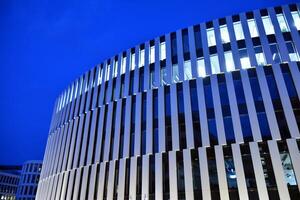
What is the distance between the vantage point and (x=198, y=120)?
22.0 metres

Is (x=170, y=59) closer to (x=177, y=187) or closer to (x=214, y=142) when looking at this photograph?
(x=214, y=142)

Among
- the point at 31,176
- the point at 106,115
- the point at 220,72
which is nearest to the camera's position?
the point at 220,72

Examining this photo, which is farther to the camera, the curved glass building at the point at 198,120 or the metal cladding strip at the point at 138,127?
the metal cladding strip at the point at 138,127

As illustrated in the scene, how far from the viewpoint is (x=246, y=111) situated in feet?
68.6

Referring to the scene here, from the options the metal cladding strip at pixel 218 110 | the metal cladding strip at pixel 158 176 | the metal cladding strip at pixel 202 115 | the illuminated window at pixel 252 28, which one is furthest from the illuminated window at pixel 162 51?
the metal cladding strip at pixel 158 176

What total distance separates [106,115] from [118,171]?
21.7ft

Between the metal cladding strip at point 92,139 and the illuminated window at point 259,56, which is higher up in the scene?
the illuminated window at point 259,56

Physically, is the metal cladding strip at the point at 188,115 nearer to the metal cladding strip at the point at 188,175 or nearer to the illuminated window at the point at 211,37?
the metal cladding strip at the point at 188,175

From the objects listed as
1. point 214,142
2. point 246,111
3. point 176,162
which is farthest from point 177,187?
point 246,111

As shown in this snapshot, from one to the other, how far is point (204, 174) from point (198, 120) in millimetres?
4436

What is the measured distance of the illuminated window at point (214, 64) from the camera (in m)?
23.6

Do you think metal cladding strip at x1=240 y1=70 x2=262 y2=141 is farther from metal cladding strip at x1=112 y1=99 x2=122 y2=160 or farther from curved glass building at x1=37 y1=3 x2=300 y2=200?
metal cladding strip at x1=112 y1=99 x2=122 y2=160

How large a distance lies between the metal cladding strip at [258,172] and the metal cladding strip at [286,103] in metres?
2.75

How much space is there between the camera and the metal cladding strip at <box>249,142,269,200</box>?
17.7 meters
